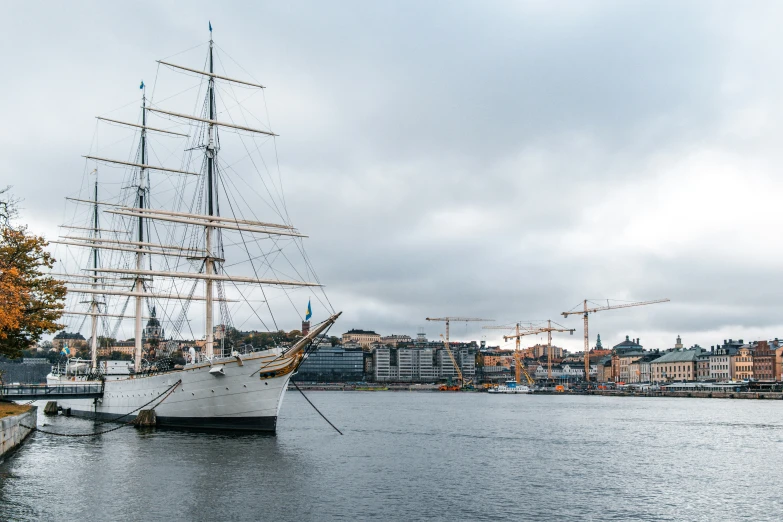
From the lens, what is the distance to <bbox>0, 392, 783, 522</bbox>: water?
2997cm

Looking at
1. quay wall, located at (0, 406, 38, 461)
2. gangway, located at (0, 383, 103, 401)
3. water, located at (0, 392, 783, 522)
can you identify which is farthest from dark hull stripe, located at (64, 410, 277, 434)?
gangway, located at (0, 383, 103, 401)

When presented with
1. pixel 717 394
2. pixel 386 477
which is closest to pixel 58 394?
pixel 386 477

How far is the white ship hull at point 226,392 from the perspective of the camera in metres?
51.0

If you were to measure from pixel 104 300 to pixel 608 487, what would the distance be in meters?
77.0

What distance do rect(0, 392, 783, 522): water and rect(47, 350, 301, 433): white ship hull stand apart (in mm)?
1755

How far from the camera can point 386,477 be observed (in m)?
38.2

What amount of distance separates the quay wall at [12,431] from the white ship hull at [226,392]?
1024cm

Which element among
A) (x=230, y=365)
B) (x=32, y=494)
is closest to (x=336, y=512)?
(x=32, y=494)

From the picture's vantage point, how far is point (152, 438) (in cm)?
5253

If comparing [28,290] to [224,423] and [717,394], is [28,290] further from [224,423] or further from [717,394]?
[717,394]

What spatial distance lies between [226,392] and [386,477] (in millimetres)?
18654

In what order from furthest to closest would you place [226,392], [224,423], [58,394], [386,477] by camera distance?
[58,394], [224,423], [226,392], [386,477]

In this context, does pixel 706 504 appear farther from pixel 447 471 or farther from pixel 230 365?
pixel 230 365

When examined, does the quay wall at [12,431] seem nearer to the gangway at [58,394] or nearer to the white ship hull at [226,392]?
the white ship hull at [226,392]
